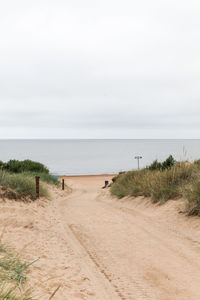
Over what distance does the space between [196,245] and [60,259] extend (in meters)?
3.63

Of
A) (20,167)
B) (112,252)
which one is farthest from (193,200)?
(20,167)

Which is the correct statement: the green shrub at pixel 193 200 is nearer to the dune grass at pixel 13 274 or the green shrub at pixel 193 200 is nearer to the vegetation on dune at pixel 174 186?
the vegetation on dune at pixel 174 186

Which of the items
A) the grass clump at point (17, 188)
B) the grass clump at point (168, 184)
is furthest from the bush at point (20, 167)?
the grass clump at point (168, 184)

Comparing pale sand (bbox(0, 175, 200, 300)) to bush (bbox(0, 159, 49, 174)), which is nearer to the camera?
pale sand (bbox(0, 175, 200, 300))

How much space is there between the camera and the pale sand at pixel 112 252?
15.8 ft

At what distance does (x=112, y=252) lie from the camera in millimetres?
7051

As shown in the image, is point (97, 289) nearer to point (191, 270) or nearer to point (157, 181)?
point (191, 270)

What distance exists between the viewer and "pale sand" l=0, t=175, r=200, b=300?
4809mm

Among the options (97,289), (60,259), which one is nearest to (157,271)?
(97,289)

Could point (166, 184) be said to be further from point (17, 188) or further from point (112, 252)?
point (17, 188)

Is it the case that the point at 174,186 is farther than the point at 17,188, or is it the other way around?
the point at 17,188

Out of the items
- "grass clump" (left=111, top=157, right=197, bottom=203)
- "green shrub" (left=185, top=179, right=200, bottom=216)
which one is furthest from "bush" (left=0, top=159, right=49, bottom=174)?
"green shrub" (left=185, top=179, right=200, bottom=216)

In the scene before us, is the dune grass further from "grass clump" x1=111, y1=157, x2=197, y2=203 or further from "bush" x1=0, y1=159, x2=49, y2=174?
"bush" x1=0, y1=159, x2=49, y2=174

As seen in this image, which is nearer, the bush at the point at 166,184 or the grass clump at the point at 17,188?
the bush at the point at 166,184
